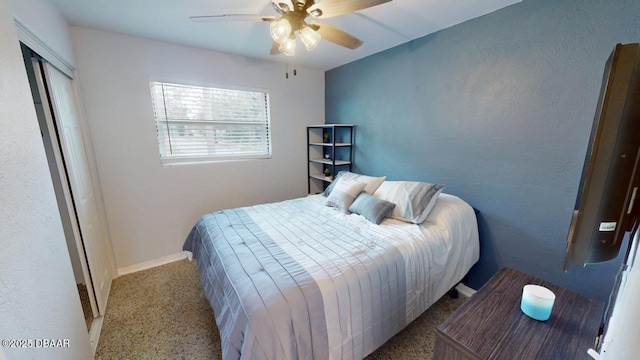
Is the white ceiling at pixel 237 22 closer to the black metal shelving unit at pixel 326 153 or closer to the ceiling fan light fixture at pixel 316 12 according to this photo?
the ceiling fan light fixture at pixel 316 12

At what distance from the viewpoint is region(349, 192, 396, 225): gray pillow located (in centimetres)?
201

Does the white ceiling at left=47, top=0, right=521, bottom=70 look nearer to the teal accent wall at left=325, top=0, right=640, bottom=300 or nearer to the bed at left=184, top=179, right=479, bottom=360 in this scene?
the teal accent wall at left=325, top=0, right=640, bottom=300

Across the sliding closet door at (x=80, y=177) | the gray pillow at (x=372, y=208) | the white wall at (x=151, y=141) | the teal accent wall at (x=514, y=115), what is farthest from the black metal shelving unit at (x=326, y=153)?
the sliding closet door at (x=80, y=177)

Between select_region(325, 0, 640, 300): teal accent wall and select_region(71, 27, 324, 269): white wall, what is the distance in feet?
5.30

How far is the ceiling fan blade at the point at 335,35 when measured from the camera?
151 centimetres

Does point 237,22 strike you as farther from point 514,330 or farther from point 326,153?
point 514,330

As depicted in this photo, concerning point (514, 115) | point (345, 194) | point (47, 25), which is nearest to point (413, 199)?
point (345, 194)

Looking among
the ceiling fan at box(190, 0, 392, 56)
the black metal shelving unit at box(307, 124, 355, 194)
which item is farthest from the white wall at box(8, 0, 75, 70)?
the black metal shelving unit at box(307, 124, 355, 194)

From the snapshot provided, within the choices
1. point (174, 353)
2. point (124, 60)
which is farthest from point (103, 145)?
point (174, 353)

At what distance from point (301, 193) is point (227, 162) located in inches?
46.8

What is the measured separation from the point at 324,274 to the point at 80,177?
2082 millimetres

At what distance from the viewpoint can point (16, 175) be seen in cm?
88

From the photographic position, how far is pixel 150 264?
2.58 m

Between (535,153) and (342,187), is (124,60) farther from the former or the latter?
(535,153)
